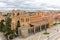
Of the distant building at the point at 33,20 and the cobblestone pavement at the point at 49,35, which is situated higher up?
the distant building at the point at 33,20

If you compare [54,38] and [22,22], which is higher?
[22,22]

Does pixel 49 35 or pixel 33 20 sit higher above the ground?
pixel 33 20

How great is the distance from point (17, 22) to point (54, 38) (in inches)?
56.5

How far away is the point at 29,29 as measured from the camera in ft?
15.2

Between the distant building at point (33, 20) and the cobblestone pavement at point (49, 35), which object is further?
the distant building at point (33, 20)

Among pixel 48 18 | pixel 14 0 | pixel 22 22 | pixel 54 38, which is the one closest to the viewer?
pixel 54 38

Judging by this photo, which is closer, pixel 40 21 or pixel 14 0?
pixel 14 0

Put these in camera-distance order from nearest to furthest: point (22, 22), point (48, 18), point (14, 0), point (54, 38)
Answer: point (54, 38) → point (14, 0) → point (22, 22) → point (48, 18)

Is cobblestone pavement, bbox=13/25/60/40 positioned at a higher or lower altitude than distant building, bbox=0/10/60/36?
lower

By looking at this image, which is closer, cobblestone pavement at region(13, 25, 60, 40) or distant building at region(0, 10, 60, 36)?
cobblestone pavement at region(13, 25, 60, 40)

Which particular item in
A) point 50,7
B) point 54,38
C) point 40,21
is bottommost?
point 54,38

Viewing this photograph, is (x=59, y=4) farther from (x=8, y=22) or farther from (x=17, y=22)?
(x=8, y=22)

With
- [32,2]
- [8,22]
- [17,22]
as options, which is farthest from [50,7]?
[8,22]

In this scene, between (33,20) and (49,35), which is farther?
(33,20)
